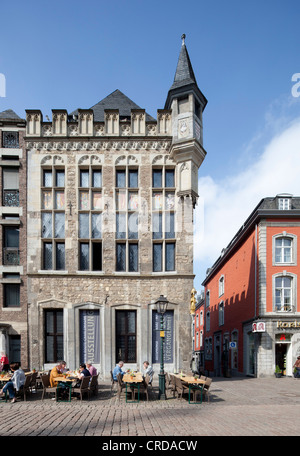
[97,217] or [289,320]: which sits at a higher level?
[97,217]

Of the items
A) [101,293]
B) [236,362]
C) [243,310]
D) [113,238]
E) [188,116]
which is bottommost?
[236,362]

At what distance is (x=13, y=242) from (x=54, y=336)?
5.70 metres

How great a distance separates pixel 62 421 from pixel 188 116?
16353 millimetres

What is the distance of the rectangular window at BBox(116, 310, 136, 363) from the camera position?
1983 cm

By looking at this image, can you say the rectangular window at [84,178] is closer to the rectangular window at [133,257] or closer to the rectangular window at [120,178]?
the rectangular window at [120,178]

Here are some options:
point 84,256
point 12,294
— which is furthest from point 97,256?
point 12,294

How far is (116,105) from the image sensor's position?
23.6 metres

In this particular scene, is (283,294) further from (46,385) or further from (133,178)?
(46,385)

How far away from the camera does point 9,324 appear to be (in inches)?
789

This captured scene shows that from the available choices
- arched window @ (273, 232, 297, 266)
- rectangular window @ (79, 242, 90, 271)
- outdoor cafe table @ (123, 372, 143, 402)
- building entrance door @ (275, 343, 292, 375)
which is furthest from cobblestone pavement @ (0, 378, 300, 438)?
arched window @ (273, 232, 297, 266)

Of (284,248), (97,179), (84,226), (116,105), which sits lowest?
(284,248)

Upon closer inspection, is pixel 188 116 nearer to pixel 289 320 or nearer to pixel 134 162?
pixel 134 162

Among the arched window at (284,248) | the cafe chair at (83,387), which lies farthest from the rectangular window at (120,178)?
the arched window at (284,248)

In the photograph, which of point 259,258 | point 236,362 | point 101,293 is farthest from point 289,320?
point 101,293
